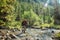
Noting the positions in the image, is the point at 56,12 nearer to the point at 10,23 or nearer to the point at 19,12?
the point at 19,12

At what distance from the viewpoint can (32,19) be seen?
2567 cm

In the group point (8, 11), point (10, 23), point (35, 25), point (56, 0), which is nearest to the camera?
point (8, 11)

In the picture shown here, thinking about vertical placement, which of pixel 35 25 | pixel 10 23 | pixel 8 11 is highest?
pixel 8 11

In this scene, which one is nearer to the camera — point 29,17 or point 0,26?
point 0,26

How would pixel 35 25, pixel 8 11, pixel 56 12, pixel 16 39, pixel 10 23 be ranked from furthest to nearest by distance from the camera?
pixel 56 12
pixel 35 25
pixel 10 23
pixel 8 11
pixel 16 39

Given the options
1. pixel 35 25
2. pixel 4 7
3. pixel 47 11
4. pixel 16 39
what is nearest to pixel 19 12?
pixel 35 25

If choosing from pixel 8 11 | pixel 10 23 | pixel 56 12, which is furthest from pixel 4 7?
pixel 56 12

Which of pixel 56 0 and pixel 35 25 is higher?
pixel 56 0

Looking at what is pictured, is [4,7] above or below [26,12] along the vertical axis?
above

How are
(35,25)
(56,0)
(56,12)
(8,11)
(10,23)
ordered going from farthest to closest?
(56,0) < (56,12) < (35,25) < (10,23) < (8,11)

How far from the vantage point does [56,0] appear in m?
31.2

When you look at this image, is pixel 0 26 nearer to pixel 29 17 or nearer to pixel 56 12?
pixel 29 17

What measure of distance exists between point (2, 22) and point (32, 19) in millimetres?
9143

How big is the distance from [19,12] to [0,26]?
870 centimetres
